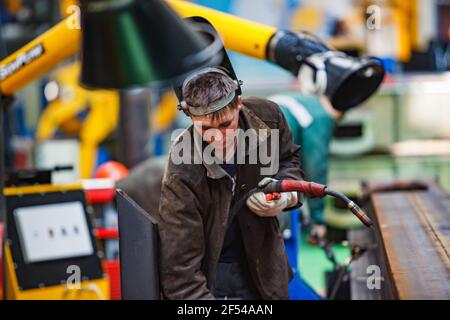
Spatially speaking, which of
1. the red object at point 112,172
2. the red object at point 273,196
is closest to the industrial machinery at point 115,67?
the red object at point 273,196

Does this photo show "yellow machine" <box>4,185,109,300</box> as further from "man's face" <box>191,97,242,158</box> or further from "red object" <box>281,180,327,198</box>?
"red object" <box>281,180,327,198</box>

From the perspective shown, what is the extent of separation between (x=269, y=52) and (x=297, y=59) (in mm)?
114

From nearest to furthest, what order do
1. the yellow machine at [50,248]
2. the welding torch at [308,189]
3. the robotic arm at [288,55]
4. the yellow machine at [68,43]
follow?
the welding torch at [308,189] < the yellow machine at [68,43] < the robotic arm at [288,55] < the yellow machine at [50,248]

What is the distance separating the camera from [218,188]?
2.94m

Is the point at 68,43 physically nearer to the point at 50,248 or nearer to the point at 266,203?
the point at 50,248

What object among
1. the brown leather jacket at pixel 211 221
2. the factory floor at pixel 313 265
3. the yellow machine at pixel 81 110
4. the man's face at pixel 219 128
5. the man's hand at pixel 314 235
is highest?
the man's face at pixel 219 128

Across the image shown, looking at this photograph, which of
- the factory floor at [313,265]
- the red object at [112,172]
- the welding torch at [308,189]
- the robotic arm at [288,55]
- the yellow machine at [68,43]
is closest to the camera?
the welding torch at [308,189]

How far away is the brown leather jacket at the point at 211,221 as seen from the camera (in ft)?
9.53

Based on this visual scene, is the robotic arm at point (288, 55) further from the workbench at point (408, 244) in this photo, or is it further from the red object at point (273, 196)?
the red object at point (273, 196)

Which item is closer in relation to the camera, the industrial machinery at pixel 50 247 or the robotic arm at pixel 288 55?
the robotic arm at pixel 288 55

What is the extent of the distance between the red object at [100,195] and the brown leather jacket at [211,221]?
3513 mm

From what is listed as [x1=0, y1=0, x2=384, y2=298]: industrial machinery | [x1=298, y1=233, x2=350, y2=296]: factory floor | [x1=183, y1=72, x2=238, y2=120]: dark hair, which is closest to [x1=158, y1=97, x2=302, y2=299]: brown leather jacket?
[x1=183, y1=72, x2=238, y2=120]: dark hair
